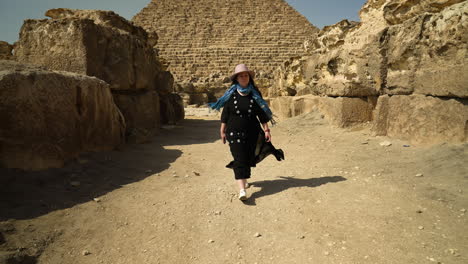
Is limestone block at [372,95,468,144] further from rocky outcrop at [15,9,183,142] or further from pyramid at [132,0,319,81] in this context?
pyramid at [132,0,319,81]

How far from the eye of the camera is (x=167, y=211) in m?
2.27

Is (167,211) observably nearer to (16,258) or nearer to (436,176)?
(16,258)

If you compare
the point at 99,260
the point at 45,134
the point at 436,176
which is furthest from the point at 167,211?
the point at 436,176

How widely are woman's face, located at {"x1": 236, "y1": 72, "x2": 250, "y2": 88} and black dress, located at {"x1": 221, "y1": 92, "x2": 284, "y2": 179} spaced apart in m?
0.10

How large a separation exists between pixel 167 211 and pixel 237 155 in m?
0.74

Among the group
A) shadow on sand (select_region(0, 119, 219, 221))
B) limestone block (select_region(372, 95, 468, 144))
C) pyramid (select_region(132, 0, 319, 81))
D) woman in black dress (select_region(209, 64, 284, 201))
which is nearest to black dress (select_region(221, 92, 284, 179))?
woman in black dress (select_region(209, 64, 284, 201))

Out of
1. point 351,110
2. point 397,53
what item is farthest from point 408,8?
point 351,110

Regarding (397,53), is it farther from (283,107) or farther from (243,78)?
(283,107)

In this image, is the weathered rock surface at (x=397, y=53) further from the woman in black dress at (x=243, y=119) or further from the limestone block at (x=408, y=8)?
the woman in black dress at (x=243, y=119)

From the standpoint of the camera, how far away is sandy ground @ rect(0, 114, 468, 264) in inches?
66.4

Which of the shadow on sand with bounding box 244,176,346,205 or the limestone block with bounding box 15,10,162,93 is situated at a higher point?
the limestone block with bounding box 15,10,162,93

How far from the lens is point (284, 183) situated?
2818 millimetres

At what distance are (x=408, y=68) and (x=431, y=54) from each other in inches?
14.4

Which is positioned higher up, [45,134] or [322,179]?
[45,134]
